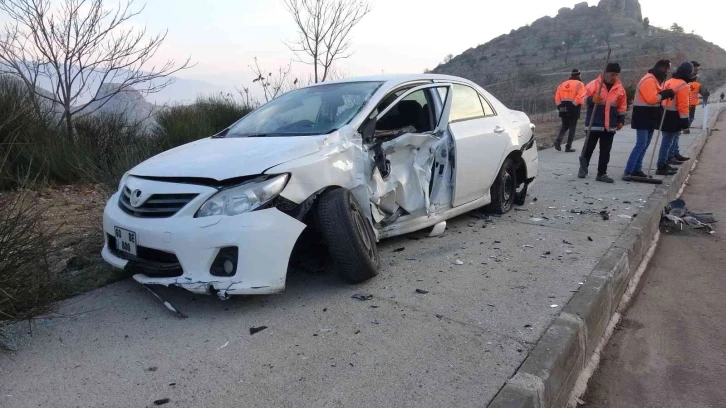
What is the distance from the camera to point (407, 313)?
341 cm

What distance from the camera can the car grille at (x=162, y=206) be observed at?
333 centimetres

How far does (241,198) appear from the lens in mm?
3309

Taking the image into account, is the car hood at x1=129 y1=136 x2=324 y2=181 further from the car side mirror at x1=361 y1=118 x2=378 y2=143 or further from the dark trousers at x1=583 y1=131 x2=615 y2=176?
the dark trousers at x1=583 y1=131 x2=615 y2=176

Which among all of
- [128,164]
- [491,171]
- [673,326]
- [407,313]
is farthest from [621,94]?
[128,164]

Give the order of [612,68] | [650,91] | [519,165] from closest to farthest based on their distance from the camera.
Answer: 1. [519,165]
2. [650,91]
3. [612,68]

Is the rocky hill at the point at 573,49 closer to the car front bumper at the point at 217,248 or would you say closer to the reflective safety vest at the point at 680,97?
the reflective safety vest at the point at 680,97

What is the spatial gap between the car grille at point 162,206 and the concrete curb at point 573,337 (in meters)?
2.17

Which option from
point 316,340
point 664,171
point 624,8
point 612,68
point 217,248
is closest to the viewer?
point 316,340

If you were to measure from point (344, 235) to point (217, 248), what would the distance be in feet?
2.81

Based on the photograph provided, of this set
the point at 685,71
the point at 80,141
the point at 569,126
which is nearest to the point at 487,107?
the point at 685,71

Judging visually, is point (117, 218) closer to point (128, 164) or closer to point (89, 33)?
point (128, 164)

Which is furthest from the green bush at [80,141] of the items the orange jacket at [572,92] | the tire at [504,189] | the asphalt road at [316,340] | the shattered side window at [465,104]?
the orange jacket at [572,92]

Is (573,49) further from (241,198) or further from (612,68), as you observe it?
(241,198)

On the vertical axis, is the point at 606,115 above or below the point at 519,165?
above
